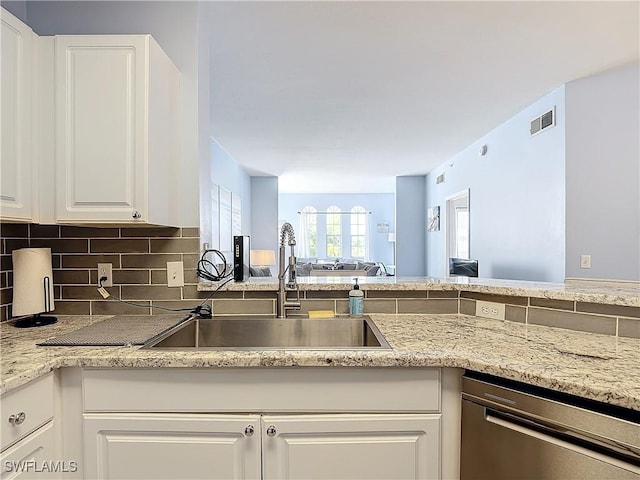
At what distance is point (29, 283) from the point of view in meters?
1.52

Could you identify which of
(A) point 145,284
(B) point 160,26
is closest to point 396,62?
(B) point 160,26

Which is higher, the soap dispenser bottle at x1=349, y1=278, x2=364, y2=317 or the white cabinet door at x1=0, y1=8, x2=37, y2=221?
the white cabinet door at x1=0, y1=8, x2=37, y2=221

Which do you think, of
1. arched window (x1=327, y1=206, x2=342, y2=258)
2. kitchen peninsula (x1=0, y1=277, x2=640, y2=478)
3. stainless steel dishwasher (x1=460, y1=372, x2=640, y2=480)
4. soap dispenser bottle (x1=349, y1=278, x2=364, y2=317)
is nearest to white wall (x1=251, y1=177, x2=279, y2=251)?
arched window (x1=327, y1=206, x2=342, y2=258)

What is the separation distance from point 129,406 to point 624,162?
3.63 metres

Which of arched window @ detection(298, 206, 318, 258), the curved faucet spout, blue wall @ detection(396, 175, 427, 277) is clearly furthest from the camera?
arched window @ detection(298, 206, 318, 258)

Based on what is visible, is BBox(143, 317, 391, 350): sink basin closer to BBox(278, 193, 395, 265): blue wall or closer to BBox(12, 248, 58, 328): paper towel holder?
BBox(12, 248, 58, 328): paper towel holder

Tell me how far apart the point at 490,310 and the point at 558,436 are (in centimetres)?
71

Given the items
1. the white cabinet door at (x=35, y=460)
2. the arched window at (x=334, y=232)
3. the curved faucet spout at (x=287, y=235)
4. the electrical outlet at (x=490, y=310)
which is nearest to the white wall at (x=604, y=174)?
the electrical outlet at (x=490, y=310)

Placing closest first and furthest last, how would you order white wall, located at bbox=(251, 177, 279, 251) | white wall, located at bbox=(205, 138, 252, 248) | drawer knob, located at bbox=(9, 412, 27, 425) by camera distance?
drawer knob, located at bbox=(9, 412, 27, 425), white wall, located at bbox=(205, 138, 252, 248), white wall, located at bbox=(251, 177, 279, 251)

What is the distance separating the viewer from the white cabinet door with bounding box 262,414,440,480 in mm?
1145

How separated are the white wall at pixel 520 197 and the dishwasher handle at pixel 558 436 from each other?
268cm

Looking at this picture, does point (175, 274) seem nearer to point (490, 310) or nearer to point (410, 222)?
point (490, 310)

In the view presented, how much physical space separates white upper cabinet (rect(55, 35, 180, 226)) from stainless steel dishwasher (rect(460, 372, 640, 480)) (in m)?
1.35

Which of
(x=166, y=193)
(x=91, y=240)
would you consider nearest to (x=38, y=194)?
(x=91, y=240)
